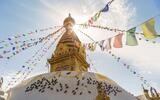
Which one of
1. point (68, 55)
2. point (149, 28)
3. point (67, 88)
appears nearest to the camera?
point (149, 28)

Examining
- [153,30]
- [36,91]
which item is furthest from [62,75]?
[153,30]

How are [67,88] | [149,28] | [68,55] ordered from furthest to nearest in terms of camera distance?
[68,55], [67,88], [149,28]

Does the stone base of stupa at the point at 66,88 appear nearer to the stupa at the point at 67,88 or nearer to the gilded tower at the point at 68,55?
the stupa at the point at 67,88

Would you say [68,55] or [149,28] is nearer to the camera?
[149,28]

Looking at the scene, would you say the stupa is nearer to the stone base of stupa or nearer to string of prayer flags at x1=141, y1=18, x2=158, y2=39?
the stone base of stupa

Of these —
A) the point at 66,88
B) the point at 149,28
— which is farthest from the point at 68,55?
the point at 149,28

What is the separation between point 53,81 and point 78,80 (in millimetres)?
1414

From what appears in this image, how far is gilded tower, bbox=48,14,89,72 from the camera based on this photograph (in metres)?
22.5

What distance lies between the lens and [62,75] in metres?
17.2

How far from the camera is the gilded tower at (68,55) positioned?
73.8 feet

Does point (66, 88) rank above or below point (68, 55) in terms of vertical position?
below

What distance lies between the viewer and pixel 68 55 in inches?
900

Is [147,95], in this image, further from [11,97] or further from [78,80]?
[11,97]

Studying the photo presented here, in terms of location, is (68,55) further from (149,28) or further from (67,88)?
(149,28)
